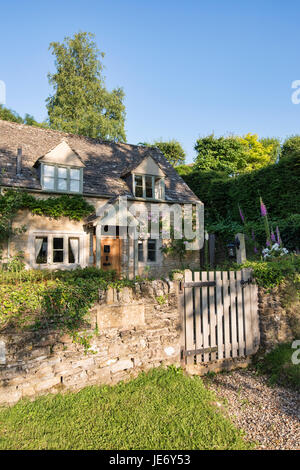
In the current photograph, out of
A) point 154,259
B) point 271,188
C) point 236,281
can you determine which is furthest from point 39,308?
point 271,188

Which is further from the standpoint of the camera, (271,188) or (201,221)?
(201,221)

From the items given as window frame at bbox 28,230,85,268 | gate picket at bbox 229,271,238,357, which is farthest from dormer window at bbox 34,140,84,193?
gate picket at bbox 229,271,238,357

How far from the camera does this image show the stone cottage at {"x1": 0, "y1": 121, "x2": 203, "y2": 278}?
1168 centimetres

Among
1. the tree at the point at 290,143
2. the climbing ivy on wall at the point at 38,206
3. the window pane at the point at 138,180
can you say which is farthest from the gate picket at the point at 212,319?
the tree at the point at 290,143

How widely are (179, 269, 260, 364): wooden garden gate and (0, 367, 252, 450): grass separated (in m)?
0.99

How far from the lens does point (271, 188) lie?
14398 millimetres

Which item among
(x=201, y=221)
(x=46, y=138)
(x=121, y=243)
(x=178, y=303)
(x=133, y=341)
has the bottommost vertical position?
(x=133, y=341)

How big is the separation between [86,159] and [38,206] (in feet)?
15.4

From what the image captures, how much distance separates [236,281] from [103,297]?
2946 millimetres

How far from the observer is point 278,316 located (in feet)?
19.8

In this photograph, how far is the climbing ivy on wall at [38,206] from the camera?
423 inches

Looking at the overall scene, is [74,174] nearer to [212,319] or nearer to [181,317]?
[181,317]

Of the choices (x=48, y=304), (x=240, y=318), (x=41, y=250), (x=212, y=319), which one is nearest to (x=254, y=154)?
(x=41, y=250)
